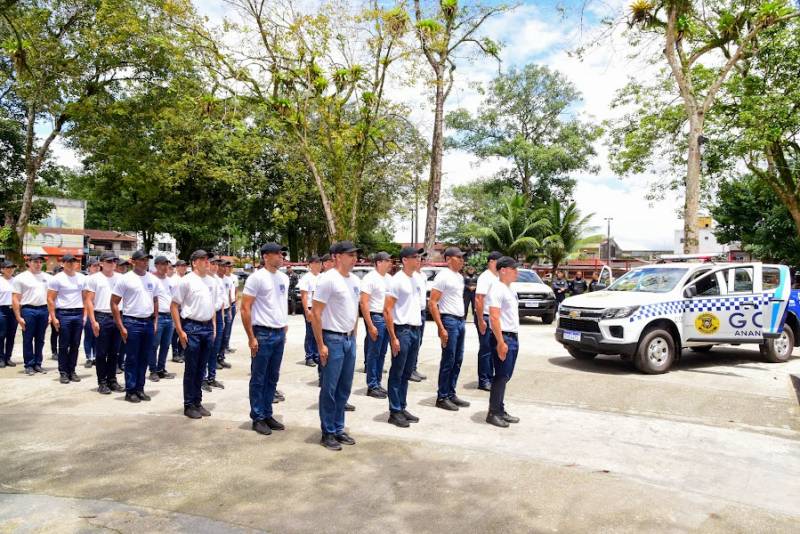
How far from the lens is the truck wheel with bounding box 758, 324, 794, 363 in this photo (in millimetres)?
10031

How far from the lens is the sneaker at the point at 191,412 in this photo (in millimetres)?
5922

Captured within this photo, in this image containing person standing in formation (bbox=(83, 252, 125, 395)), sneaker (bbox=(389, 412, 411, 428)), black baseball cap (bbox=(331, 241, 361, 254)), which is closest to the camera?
black baseball cap (bbox=(331, 241, 361, 254))

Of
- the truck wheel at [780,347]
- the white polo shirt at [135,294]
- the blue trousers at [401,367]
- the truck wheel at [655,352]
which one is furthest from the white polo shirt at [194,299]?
the truck wheel at [780,347]

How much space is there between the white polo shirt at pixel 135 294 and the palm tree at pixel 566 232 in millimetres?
24180

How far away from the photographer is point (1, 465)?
448cm

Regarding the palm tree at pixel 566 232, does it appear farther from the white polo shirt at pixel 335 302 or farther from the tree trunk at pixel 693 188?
the white polo shirt at pixel 335 302

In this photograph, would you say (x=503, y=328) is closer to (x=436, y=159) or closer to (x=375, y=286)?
(x=375, y=286)

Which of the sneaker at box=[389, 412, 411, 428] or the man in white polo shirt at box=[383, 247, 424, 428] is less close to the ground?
the man in white polo shirt at box=[383, 247, 424, 428]

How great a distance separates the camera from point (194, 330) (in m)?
5.95

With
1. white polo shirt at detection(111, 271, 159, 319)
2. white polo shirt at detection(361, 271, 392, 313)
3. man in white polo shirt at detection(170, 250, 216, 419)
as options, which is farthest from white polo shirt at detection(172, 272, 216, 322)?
white polo shirt at detection(361, 271, 392, 313)

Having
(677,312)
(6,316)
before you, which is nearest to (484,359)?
(677,312)

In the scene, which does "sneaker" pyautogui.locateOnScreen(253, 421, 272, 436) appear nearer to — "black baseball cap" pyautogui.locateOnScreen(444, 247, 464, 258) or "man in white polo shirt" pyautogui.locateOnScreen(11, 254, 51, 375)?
"black baseball cap" pyautogui.locateOnScreen(444, 247, 464, 258)

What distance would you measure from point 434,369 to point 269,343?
4.12 meters

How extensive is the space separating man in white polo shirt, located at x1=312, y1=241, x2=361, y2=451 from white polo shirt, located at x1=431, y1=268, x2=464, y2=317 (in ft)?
5.81
